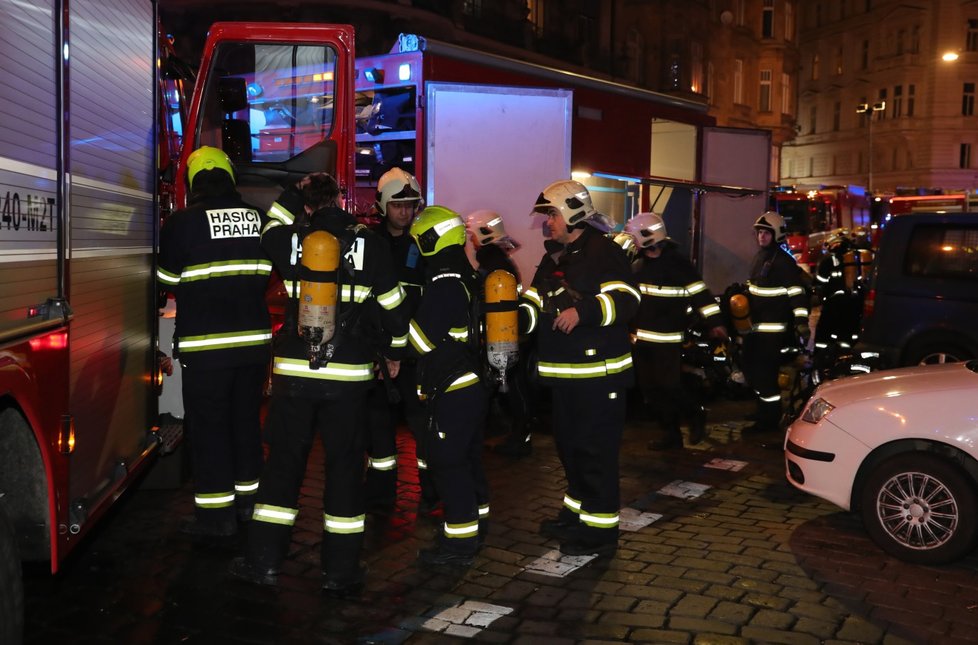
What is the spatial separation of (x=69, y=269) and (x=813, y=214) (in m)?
24.7

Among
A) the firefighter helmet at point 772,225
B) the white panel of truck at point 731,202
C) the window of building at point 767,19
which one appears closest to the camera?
the firefighter helmet at point 772,225

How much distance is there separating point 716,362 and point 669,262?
68.5 inches

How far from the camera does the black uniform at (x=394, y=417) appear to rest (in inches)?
227

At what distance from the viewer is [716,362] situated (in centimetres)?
897

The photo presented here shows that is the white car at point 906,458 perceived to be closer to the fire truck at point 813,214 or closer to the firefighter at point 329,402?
the firefighter at point 329,402

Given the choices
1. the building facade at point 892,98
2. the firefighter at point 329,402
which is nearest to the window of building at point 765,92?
the building facade at point 892,98

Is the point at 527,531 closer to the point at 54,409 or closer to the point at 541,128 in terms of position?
the point at 54,409

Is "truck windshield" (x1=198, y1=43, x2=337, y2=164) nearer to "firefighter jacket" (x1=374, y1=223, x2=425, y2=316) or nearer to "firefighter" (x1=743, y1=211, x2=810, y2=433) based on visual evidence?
"firefighter jacket" (x1=374, y1=223, x2=425, y2=316)

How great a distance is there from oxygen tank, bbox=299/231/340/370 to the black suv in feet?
19.8

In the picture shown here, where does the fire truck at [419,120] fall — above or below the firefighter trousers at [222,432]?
above

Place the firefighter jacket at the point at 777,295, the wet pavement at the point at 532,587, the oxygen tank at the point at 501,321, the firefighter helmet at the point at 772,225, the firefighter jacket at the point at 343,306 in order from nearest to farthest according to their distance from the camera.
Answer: the wet pavement at the point at 532,587 < the firefighter jacket at the point at 343,306 < the oxygen tank at the point at 501,321 < the firefighter jacket at the point at 777,295 < the firefighter helmet at the point at 772,225

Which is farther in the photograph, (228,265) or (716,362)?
(716,362)

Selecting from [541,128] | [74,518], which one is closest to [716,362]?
[541,128]

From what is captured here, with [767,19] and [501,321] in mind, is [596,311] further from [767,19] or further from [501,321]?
[767,19]
